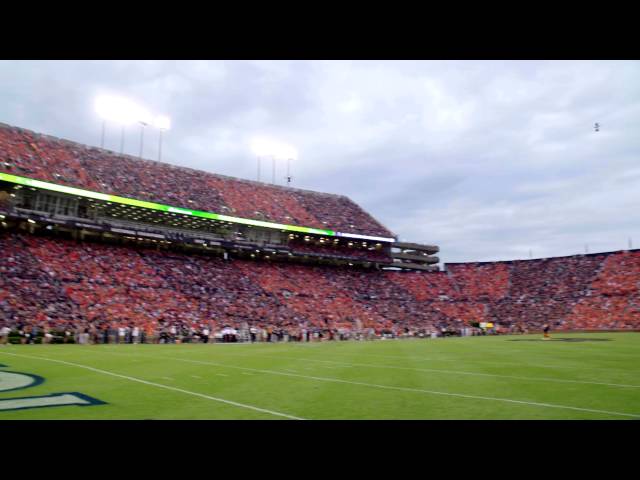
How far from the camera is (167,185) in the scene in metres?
52.6

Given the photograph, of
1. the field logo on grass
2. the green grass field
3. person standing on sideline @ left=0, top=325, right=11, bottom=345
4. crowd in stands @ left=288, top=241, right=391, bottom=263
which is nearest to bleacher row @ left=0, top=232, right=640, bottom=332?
crowd in stands @ left=288, top=241, right=391, bottom=263

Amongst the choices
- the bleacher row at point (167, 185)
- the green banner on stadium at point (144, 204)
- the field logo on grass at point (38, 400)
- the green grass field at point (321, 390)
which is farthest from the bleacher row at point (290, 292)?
the field logo on grass at point (38, 400)

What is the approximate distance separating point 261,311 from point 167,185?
61.7ft

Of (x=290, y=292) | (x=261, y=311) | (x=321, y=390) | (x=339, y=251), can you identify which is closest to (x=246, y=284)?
(x=290, y=292)

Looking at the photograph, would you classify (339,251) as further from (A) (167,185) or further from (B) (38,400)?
(B) (38,400)

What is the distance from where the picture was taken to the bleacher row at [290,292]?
112 ft

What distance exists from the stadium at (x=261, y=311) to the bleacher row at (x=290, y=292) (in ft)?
0.69

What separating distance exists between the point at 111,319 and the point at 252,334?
398 inches

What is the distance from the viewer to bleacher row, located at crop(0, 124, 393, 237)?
43031 mm

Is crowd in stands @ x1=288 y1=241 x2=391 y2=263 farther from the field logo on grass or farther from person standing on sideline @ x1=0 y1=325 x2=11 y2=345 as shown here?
the field logo on grass

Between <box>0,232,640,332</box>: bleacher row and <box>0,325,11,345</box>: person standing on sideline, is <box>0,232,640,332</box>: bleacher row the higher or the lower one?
the higher one

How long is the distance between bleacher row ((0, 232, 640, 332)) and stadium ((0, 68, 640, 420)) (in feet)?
0.69
